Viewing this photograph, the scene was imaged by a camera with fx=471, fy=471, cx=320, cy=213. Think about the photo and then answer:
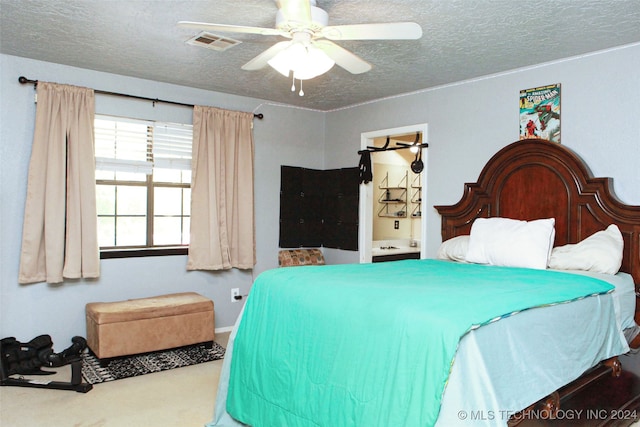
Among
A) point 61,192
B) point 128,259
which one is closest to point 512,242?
point 128,259

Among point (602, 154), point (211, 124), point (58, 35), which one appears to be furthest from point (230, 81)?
point (602, 154)

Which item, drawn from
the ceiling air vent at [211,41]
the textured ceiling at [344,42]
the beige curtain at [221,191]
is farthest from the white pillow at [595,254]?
the beige curtain at [221,191]

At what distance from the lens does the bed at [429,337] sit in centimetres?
177

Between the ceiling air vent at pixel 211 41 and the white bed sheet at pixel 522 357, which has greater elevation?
the ceiling air vent at pixel 211 41

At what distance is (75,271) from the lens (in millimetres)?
3973

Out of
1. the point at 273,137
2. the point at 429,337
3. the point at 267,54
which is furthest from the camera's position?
the point at 273,137

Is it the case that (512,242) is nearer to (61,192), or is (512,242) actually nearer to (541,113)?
(541,113)

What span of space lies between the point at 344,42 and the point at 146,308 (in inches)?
104

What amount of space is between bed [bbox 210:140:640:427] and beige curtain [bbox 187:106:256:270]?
2.01m

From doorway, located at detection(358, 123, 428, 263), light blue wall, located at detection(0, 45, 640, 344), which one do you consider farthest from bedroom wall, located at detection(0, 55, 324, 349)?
doorway, located at detection(358, 123, 428, 263)

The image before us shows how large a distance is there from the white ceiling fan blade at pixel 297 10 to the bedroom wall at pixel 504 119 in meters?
2.25

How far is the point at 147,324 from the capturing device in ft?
12.8

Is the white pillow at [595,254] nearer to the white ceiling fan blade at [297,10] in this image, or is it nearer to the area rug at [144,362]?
the white ceiling fan blade at [297,10]

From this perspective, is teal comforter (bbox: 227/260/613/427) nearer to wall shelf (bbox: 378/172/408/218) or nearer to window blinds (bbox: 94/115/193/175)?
window blinds (bbox: 94/115/193/175)
